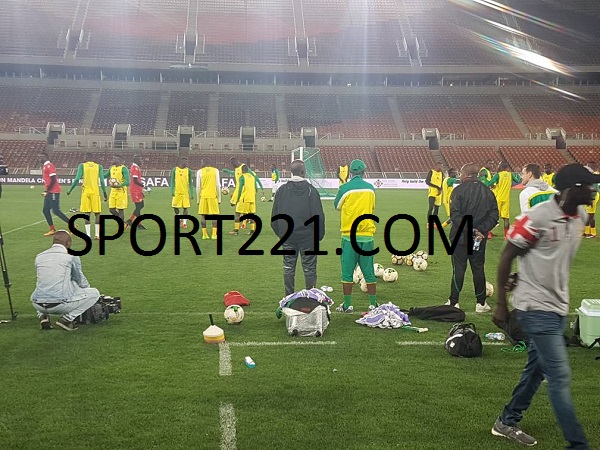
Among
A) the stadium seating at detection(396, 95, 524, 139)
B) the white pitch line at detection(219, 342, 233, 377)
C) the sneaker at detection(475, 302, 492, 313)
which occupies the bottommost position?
the white pitch line at detection(219, 342, 233, 377)

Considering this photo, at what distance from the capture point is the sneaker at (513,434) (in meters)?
4.29

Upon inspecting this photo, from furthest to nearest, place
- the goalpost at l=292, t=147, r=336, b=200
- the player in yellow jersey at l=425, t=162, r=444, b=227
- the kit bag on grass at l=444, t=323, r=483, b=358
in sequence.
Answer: the goalpost at l=292, t=147, r=336, b=200
the player in yellow jersey at l=425, t=162, r=444, b=227
the kit bag on grass at l=444, t=323, r=483, b=358

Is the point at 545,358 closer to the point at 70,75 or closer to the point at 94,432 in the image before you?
the point at 94,432

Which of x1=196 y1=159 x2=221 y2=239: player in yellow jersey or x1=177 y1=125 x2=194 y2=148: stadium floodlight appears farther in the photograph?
x1=177 y1=125 x2=194 y2=148: stadium floodlight

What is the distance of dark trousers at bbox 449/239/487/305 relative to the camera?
7.99 m

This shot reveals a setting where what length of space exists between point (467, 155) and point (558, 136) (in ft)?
27.2

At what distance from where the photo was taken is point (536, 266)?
12.6ft

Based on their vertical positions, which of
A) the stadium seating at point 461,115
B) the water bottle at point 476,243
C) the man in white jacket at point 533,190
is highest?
the stadium seating at point 461,115

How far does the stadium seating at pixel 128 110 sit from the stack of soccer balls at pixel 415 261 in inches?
1593

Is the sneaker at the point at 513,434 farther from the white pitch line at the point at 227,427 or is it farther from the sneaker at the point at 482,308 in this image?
the sneaker at the point at 482,308

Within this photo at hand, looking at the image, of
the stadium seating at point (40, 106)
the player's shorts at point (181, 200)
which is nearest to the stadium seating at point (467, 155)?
the stadium seating at point (40, 106)

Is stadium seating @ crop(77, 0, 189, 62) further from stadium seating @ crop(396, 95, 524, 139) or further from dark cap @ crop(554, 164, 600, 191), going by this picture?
dark cap @ crop(554, 164, 600, 191)

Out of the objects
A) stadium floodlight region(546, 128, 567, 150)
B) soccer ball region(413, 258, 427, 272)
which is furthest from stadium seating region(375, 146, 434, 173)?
soccer ball region(413, 258, 427, 272)

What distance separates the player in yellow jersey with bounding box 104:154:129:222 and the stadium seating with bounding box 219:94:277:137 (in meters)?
33.8
